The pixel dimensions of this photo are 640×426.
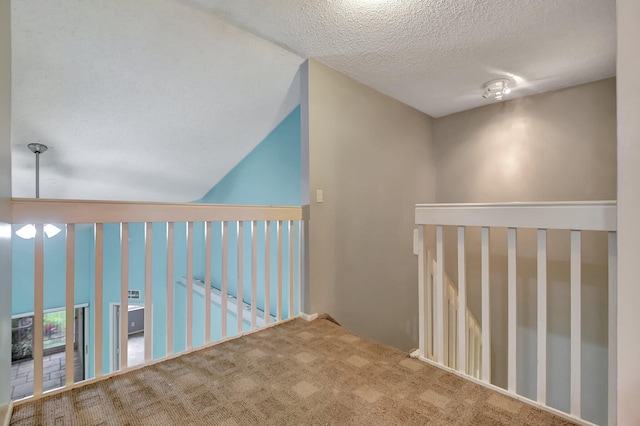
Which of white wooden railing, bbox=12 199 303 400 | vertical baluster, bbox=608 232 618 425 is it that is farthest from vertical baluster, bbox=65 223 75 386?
vertical baluster, bbox=608 232 618 425

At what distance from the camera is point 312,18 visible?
1.89m

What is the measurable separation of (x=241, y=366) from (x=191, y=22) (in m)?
2.09

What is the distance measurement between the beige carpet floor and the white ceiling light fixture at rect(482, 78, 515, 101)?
247 centimetres

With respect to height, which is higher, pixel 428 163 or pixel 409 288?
pixel 428 163

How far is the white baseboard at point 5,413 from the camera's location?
1091 mm

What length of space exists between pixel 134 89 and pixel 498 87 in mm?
3071

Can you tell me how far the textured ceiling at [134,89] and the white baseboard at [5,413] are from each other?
6.32ft

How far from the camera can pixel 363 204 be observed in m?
2.79

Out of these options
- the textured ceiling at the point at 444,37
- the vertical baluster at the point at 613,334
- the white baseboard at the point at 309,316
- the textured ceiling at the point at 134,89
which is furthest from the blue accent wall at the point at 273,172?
the vertical baluster at the point at 613,334

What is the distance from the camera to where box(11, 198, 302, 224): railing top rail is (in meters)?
1.37

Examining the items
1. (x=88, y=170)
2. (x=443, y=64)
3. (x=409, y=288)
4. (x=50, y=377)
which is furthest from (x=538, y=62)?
(x=50, y=377)

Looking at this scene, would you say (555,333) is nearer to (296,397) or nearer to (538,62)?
(538,62)
